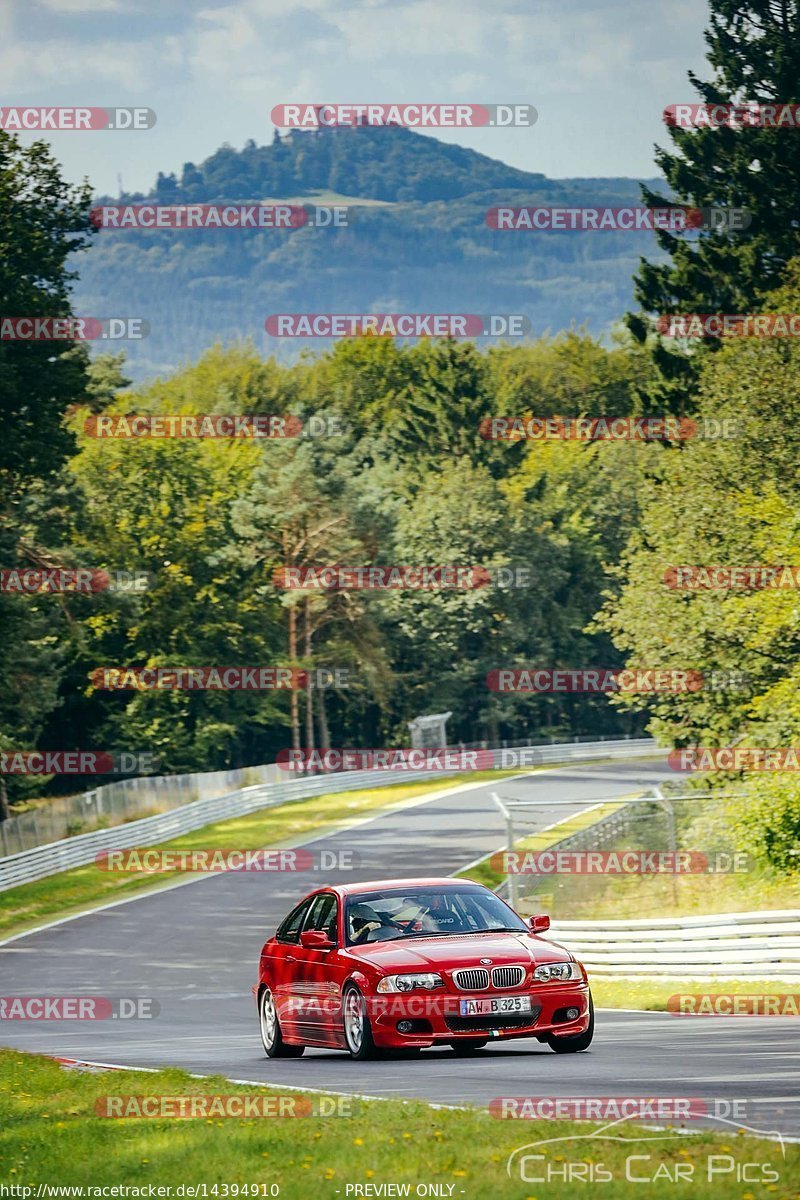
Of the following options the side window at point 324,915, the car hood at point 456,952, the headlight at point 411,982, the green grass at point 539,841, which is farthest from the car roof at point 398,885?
the green grass at point 539,841

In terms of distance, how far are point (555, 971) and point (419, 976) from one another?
1003 millimetres

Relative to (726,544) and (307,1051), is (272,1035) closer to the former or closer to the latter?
(307,1051)

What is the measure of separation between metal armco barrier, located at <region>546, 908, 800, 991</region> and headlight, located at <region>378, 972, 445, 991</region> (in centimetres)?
758

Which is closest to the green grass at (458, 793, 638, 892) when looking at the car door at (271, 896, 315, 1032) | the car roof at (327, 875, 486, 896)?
the car door at (271, 896, 315, 1032)

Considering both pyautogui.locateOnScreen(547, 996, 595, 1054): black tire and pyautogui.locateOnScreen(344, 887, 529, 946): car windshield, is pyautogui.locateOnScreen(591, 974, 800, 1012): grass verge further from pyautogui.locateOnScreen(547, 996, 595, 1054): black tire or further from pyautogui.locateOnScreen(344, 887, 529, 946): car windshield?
pyautogui.locateOnScreen(547, 996, 595, 1054): black tire

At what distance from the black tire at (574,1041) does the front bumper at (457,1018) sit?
13 centimetres

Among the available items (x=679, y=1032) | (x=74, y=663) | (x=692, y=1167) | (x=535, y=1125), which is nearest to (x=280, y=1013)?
(x=679, y=1032)

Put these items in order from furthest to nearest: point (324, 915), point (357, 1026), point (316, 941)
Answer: point (324, 915) → point (316, 941) → point (357, 1026)

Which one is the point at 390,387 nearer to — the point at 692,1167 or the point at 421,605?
the point at 421,605

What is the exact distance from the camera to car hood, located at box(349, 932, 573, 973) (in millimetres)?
13180

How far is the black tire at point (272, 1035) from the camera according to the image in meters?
15.4

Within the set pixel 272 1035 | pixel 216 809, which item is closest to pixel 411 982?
pixel 272 1035

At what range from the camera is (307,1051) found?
658 inches

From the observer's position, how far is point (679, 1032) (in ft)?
50.4
